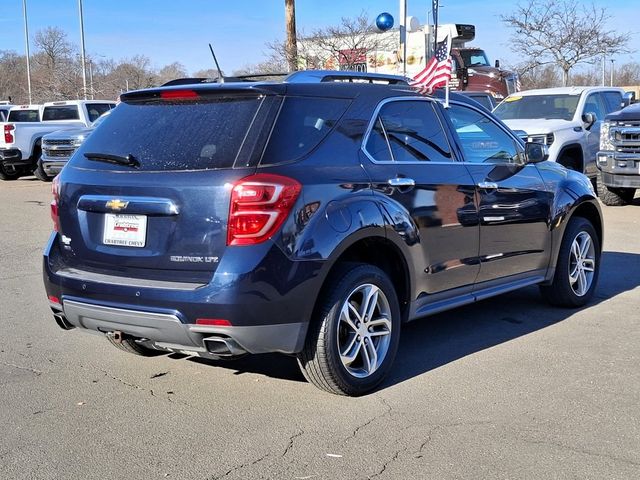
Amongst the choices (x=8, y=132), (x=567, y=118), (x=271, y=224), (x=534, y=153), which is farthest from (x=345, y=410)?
(x=8, y=132)

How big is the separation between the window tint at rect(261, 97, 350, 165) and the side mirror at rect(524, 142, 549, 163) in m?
2.12

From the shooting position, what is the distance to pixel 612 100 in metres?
15.4

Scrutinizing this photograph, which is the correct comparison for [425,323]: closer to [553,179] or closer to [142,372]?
[553,179]

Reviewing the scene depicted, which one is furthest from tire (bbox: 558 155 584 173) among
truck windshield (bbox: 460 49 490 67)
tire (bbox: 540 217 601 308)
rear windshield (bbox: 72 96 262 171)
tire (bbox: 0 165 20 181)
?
tire (bbox: 0 165 20 181)

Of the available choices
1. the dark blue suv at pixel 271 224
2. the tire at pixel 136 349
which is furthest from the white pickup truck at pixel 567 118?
the tire at pixel 136 349

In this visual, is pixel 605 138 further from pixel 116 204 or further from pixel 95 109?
pixel 95 109

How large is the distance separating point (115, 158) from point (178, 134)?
0.41 meters

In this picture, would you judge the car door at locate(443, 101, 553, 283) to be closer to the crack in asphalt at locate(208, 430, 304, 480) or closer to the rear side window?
the crack in asphalt at locate(208, 430, 304, 480)

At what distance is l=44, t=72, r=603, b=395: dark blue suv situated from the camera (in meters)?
3.97

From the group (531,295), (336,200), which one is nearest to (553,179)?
(531,295)

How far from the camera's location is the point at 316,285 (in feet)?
13.6

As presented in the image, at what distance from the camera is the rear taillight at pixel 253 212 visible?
3928 mm

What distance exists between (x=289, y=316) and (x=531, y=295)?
382cm

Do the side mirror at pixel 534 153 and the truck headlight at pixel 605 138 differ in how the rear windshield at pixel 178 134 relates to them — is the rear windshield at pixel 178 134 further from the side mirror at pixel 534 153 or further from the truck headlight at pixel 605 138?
the truck headlight at pixel 605 138
